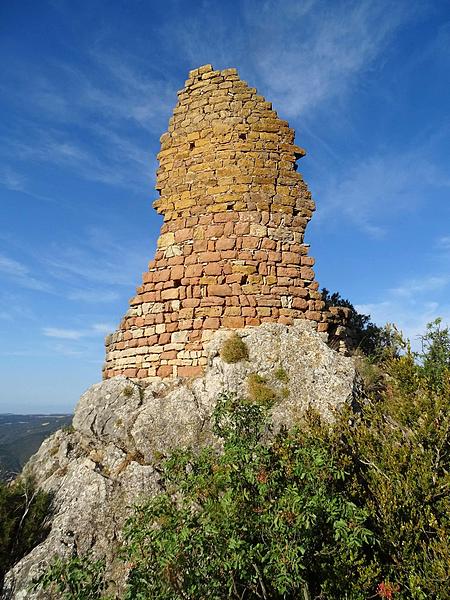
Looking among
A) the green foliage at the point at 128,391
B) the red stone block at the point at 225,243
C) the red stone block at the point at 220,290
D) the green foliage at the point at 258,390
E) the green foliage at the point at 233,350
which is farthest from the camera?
the red stone block at the point at 225,243

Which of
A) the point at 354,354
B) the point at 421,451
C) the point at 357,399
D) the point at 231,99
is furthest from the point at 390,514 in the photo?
the point at 231,99

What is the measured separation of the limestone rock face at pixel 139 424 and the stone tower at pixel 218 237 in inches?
19.1

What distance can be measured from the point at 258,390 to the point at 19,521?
3.66 metres

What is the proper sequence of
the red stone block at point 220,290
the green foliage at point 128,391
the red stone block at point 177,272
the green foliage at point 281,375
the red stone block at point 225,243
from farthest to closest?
1. the red stone block at point 177,272
2. the red stone block at point 225,243
3. the red stone block at point 220,290
4. the green foliage at point 128,391
5. the green foliage at point 281,375

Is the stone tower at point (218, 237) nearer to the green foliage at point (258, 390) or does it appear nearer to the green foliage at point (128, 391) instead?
the green foliage at point (128, 391)

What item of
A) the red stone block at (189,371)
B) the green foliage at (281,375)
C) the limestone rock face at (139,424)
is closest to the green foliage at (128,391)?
the limestone rock face at (139,424)

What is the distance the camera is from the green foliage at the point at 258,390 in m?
6.26

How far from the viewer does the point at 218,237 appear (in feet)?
26.6

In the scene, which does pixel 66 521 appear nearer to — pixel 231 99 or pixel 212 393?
pixel 212 393

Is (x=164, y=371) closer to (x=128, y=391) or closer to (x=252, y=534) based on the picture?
(x=128, y=391)

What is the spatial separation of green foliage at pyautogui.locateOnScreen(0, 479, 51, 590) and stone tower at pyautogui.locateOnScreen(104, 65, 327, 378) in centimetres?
262

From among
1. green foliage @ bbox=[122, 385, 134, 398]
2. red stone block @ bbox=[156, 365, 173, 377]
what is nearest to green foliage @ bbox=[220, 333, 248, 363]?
red stone block @ bbox=[156, 365, 173, 377]

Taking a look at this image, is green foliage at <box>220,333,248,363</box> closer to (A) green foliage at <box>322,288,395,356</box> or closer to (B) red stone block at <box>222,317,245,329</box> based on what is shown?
(B) red stone block at <box>222,317,245,329</box>

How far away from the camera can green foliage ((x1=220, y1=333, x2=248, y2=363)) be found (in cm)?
688
